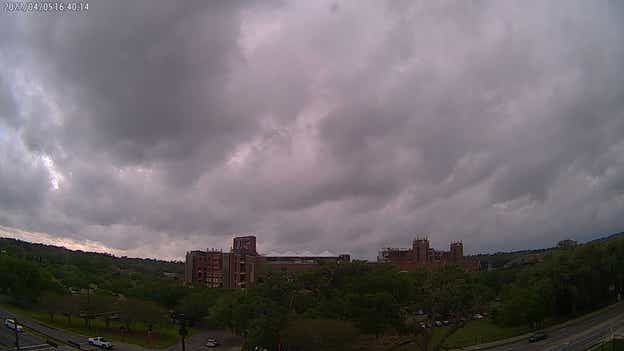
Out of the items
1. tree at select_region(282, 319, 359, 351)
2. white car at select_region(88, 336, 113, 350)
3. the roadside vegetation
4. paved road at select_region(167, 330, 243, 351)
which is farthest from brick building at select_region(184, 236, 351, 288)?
tree at select_region(282, 319, 359, 351)

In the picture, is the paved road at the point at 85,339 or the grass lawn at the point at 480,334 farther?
the grass lawn at the point at 480,334

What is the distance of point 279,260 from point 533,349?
8266 cm

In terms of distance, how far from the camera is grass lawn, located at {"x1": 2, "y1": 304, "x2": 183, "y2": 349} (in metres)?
61.4

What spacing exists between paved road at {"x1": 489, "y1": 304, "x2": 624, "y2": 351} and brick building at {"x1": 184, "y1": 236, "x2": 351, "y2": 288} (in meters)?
49.3

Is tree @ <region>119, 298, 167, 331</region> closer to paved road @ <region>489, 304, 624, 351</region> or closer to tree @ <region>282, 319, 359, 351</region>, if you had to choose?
tree @ <region>282, 319, 359, 351</region>

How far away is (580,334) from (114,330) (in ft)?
197

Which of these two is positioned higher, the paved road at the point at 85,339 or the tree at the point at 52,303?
the tree at the point at 52,303

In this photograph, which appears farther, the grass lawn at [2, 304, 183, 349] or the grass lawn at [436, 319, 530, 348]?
the grass lawn at [2, 304, 183, 349]

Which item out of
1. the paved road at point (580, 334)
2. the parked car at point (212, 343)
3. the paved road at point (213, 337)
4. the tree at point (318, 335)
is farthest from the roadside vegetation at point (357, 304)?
the paved road at point (580, 334)

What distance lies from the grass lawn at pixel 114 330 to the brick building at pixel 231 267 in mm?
31580

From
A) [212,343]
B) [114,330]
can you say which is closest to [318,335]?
[212,343]

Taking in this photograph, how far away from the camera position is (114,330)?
2608 inches

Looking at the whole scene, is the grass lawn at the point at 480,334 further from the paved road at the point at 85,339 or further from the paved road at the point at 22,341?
the paved road at the point at 22,341

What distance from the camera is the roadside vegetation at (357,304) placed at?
152 feet
